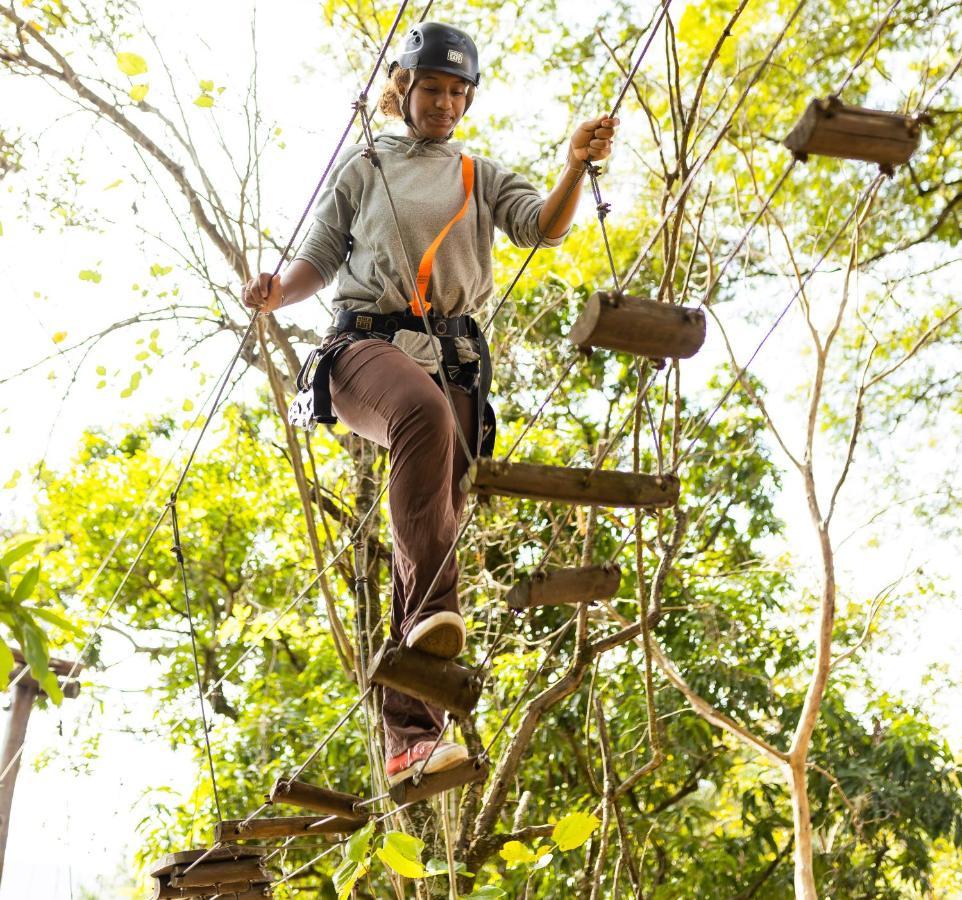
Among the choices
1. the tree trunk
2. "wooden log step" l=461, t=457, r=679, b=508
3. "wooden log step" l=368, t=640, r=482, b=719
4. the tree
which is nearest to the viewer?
"wooden log step" l=461, t=457, r=679, b=508

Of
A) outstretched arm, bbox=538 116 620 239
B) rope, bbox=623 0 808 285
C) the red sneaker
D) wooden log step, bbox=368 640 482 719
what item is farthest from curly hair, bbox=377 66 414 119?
the red sneaker

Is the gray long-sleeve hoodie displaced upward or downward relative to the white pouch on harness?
upward

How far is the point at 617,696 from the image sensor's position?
215 inches

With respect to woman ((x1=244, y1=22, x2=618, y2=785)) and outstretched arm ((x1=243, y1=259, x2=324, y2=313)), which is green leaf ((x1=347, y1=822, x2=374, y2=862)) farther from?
outstretched arm ((x1=243, y1=259, x2=324, y2=313))

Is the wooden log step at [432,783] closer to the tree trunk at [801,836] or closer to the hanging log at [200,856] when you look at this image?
the hanging log at [200,856]

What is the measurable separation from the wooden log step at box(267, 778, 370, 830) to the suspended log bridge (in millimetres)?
266

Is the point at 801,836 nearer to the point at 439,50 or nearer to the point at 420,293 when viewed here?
the point at 420,293

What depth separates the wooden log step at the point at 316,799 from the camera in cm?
220

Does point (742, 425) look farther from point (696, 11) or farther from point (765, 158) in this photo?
point (696, 11)

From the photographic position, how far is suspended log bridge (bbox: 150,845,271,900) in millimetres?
2480

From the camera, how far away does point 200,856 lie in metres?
2.49

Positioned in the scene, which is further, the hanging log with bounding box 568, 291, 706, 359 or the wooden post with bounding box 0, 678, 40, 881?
the wooden post with bounding box 0, 678, 40, 881

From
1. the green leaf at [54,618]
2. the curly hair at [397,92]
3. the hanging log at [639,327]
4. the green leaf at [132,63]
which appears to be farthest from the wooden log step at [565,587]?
the green leaf at [132,63]

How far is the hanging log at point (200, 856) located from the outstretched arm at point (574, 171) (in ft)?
4.79
